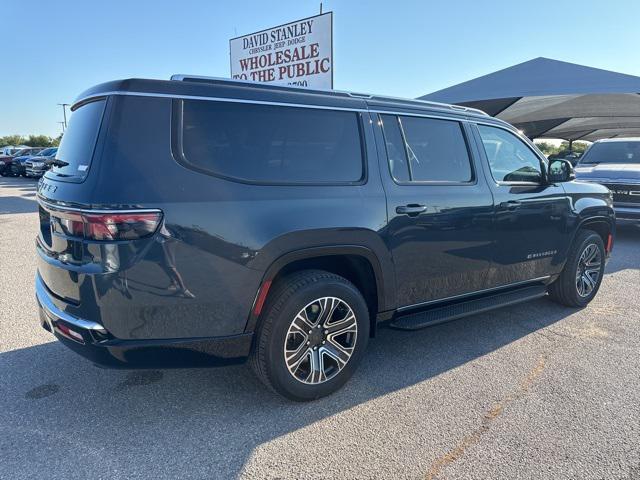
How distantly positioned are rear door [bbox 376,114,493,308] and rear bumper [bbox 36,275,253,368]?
4.25 feet

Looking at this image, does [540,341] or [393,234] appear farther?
[540,341]

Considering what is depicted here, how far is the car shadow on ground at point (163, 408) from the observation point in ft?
7.98

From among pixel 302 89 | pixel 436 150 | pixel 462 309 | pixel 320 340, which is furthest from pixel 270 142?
pixel 462 309

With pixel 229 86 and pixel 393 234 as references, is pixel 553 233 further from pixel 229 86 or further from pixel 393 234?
pixel 229 86

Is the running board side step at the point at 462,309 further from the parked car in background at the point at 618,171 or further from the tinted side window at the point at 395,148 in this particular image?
the parked car in background at the point at 618,171

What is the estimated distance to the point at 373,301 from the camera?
3.30 metres

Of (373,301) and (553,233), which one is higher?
(553,233)

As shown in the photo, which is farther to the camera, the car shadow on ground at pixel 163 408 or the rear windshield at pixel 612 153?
the rear windshield at pixel 612 153

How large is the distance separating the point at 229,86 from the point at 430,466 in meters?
2.42

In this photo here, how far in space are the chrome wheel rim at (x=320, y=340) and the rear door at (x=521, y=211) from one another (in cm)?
160

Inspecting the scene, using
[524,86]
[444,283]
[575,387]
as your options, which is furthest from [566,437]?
[524,86]

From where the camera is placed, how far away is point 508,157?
164 inches

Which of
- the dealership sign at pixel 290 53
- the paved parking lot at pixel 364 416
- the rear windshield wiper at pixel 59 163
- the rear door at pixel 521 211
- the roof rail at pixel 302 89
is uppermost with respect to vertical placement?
the dealership sign at pixel 290 53

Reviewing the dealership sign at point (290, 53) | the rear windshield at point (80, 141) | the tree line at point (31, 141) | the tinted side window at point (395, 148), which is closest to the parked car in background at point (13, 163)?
the dealership sign at point (290, 53)
